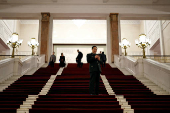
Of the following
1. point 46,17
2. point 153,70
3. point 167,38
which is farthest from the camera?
point 167,38

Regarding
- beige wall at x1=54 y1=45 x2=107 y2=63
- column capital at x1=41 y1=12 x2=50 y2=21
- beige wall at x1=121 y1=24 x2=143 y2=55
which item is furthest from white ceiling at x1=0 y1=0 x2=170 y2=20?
beige wall at x1=54 y1=45 x2=107 y2=63

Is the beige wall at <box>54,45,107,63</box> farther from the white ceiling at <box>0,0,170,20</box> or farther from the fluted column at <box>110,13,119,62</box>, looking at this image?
→ the fluted column at <box>110,13,119,62</box>

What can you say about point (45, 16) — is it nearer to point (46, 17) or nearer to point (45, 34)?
point (46, 17)

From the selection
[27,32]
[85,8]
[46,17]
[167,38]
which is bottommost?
[167,38]

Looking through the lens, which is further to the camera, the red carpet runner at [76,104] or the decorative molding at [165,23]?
the decorative molding at [165,23]

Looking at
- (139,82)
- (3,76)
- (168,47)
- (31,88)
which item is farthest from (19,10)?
(168,47)

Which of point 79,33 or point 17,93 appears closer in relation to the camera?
point 17,93

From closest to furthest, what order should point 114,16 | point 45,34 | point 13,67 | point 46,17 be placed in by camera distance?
point 13,67, point 45,34, point 46,17, point 114,16

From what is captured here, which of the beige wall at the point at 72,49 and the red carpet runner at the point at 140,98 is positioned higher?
the beige wall at the point at 72,49

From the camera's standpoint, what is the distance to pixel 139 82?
704 centimetres

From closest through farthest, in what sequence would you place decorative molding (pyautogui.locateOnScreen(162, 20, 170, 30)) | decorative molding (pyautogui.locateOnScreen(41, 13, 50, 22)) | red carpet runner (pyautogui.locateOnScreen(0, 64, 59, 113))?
1. red carpet runner (pyautogui.locateOnScreen(0, 64, 59, 113))
2. decorative molding (pyautogui.locateOnScreen(41, 13, 50, 22))
3. decorative molding (pyautogui.locateOnScreen(162, 20, 170, 30))

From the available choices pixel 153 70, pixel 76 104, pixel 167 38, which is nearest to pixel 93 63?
pixel 76 104

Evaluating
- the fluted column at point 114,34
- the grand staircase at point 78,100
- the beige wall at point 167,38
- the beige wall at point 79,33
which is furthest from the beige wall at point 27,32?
the grand staircase at point 78,100

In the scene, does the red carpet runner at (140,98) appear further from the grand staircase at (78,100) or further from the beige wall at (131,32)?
the beige wall at (131,32)
